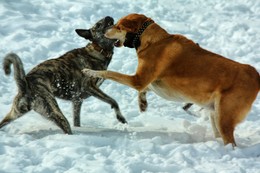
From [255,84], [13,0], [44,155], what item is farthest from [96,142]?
[13,0]

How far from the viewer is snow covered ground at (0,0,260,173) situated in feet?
15.8

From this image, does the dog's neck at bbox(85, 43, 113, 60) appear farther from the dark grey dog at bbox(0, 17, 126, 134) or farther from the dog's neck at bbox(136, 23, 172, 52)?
the dog's neck at bbox(136, 23, 172, 52)

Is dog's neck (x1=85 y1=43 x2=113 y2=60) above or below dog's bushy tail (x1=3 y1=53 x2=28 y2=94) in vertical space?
above

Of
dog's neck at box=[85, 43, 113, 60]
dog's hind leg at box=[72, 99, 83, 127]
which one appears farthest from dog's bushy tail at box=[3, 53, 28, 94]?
dog's neck at box=[85, 43, 113, 60]

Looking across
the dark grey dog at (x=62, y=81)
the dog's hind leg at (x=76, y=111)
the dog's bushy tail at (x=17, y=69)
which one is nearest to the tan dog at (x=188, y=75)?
the dark grey dog at (x=62, y=81)

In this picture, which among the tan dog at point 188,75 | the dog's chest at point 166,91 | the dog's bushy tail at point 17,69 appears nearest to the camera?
the tan dog at point 188,75

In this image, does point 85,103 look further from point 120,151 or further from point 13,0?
point 13,0

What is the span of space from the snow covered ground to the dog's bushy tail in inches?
23.4

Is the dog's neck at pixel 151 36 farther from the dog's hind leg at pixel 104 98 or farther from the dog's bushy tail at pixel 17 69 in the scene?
the dog's bushy tail at pixel 17 69

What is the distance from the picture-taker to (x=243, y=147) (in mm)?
5664

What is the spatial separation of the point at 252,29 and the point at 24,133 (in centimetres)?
719

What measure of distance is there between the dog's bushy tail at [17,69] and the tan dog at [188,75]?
38.9 inches

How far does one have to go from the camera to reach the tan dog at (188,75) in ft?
18.3

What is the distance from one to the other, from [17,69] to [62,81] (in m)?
0.94
